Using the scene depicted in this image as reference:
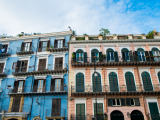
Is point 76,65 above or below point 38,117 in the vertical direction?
above

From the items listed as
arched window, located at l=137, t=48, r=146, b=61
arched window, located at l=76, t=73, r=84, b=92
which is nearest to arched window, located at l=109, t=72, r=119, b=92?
arched window, located at l=76, t=73, r=84, b=92

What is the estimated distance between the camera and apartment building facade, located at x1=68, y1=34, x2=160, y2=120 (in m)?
18.1

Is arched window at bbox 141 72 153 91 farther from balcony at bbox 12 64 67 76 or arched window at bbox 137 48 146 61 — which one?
balcony at bbox 12 64 67 76

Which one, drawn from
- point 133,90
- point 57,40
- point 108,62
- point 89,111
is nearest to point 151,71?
point 133,90

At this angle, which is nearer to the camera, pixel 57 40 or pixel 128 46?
pixel 128 46

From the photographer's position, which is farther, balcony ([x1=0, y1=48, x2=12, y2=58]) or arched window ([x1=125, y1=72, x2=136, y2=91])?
balcony ([x1=0, y1=48, x2=12, y2=58])

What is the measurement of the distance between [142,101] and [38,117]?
14520 millimetres

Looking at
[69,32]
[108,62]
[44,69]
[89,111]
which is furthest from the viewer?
[69,32]

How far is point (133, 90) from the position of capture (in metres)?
19.0

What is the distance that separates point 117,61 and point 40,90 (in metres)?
12.6

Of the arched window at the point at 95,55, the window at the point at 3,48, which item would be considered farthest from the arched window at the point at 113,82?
the window at the point at 3,48

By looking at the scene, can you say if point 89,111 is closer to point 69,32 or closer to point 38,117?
point 38,117

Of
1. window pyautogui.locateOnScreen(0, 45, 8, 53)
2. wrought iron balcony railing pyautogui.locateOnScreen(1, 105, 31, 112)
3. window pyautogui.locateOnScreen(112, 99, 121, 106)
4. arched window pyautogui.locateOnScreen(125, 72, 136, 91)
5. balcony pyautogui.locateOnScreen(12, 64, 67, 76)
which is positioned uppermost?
window pyautogui.locateOnScreen(0, 45, 8, 53)

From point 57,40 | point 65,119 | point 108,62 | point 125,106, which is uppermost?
point 57,40
